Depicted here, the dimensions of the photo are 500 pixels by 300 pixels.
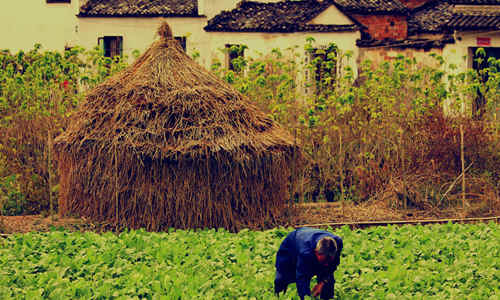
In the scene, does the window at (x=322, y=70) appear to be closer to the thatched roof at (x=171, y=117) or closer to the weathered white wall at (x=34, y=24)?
the thatched roof at (x=171, y=117)

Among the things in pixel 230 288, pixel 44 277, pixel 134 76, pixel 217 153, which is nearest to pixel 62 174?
pixel 134 76

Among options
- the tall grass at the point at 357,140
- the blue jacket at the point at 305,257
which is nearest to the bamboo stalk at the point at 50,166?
the tall grass at the point at 357,140

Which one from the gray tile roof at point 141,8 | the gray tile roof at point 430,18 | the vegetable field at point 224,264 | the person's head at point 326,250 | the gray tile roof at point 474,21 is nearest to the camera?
the person's head at point 326,250

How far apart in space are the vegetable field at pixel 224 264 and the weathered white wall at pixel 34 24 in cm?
2616

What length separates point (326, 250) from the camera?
26.1 feet

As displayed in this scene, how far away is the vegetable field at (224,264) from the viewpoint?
30.6 feet

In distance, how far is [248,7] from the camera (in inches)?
1275

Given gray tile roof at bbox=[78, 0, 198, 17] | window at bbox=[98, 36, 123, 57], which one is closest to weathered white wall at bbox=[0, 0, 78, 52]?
gray tile roof at bbox=[78, 0, 198, 17]

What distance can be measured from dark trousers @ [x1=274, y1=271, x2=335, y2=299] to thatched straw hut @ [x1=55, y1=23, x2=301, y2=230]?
14.9ft

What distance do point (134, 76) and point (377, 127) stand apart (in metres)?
5.41

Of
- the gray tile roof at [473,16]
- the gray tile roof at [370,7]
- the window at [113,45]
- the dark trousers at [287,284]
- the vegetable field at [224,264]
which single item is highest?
the gray tile roof at [370,7]

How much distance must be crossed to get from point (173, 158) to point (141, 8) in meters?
22.3

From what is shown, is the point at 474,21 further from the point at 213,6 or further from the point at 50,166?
the point at 50,166

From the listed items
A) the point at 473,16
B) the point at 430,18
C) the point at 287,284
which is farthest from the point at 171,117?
the point at 430,18
